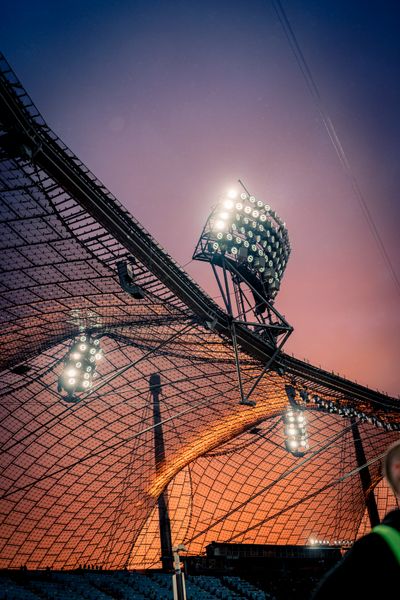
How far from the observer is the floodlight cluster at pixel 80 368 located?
16.2 m

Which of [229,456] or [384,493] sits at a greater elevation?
[384,493]

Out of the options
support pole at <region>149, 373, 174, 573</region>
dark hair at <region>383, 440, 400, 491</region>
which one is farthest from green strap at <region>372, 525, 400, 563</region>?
support pole at <region>149, 373, 174, 573</region>

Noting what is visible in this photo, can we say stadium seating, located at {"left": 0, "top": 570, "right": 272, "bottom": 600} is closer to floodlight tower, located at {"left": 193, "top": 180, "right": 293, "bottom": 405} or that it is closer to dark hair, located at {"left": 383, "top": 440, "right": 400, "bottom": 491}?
floodlight tower, located at {"left": 193, "top": 180, "right": 293, "bottom": 405}

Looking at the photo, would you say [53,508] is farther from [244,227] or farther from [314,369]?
[244,227]

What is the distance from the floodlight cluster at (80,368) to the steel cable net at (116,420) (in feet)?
2.84

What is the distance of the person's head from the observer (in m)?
1.56

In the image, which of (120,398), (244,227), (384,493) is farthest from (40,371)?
(384,493)

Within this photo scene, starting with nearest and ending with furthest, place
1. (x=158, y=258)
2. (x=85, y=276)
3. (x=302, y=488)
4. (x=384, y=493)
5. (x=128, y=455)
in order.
→ (x=158, y=258), (x=85, y=276), (x=128, y=455), (x=302, y=488), (x=384, y=493)

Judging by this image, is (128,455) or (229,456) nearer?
(128,455)

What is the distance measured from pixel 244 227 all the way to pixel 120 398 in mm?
14781

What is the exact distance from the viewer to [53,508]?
2773 centimetres

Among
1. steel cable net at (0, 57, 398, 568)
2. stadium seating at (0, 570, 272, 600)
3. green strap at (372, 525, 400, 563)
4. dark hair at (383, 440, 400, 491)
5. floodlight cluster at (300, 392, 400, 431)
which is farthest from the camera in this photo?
floodlight cluster at (300, 392, 400, 431)

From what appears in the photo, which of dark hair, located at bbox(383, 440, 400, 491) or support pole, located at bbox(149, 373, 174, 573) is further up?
support pole, located at bbox(149, 373, 174, 573)

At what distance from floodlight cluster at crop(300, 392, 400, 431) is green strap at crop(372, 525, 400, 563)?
2373 centimetres
